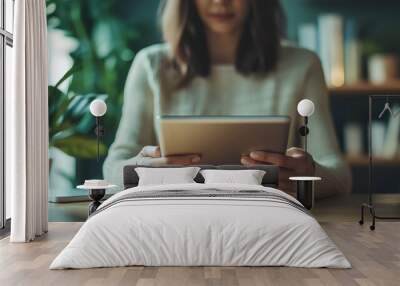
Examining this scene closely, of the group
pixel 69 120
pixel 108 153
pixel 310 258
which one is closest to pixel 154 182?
pixel 108 153

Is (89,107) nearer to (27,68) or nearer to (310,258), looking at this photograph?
(27,68)

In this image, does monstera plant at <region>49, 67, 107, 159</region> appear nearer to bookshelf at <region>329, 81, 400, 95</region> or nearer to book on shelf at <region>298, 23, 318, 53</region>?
book on shelf at <region>298, 23, 318, 53</region>

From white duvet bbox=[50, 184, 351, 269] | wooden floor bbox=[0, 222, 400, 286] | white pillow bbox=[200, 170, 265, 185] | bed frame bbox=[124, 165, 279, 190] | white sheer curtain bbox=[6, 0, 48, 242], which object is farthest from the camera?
bed frame bbox=[124, 165, 279, 190]

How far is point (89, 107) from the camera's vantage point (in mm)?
7797

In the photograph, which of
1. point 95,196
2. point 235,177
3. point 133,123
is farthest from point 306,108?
point 95,196

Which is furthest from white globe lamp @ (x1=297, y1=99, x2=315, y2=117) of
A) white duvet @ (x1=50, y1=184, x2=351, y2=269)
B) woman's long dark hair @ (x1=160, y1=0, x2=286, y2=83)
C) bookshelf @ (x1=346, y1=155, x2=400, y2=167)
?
white duvet @ (x1=50, y1=184, x2=351, y2=269)

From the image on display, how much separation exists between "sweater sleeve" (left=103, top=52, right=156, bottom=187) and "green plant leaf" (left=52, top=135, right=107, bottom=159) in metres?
0.17

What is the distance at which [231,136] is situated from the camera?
304 inches

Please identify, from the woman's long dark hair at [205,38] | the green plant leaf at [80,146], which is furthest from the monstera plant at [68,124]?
the woman's long dark hair at [205,38]

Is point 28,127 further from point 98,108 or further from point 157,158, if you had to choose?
point 157,158

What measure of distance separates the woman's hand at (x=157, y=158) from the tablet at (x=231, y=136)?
0.05 m

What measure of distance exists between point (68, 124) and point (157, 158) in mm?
1140

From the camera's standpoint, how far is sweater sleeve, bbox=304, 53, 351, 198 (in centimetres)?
774

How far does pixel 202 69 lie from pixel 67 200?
2243mm
